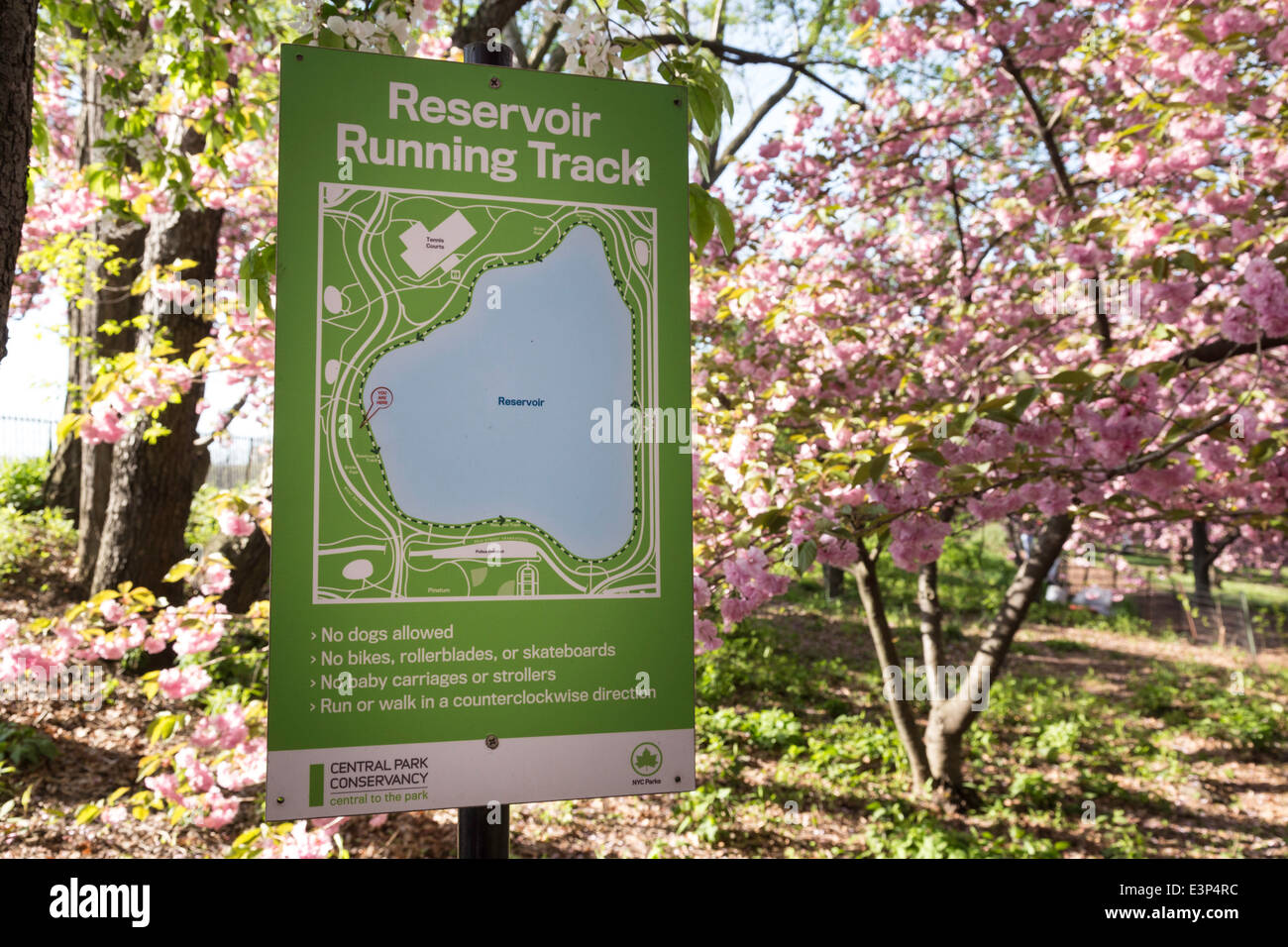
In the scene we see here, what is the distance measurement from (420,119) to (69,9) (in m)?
2.37

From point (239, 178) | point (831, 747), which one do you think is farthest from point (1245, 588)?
point (239, 178)

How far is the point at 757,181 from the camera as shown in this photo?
5418 millimetres

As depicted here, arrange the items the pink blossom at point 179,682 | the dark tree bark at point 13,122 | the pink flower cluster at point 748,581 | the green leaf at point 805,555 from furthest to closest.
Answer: the pink blossom at point 179,682, the pink flower cluster at point 748,581, the green leaf at point 805,555, the dark tree bark at point 13,122

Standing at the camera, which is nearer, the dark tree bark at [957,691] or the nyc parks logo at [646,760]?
the nyc parks logo at [646,760]

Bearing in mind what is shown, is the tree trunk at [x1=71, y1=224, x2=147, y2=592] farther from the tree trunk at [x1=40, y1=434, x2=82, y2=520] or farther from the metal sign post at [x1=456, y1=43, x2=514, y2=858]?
the metal sign post at [x1=456, y1=43, x2=514, y2=858]

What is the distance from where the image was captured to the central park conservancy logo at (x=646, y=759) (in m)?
1.32

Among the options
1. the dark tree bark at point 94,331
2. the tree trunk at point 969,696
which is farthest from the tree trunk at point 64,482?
the tree trunk at point 969,696

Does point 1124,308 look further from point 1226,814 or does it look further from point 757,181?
point 1226,814

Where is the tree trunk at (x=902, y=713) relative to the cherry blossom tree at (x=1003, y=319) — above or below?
below

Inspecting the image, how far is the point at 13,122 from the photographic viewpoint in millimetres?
1505

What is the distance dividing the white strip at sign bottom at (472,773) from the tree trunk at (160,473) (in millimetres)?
4832

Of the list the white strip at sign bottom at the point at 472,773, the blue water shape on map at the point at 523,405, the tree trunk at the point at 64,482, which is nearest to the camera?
the white strip at sign bottom at the point at 472,773

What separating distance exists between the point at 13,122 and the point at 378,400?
935mm

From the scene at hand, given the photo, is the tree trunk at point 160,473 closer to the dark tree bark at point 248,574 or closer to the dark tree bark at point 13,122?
the dark tree bark at point 248,574
